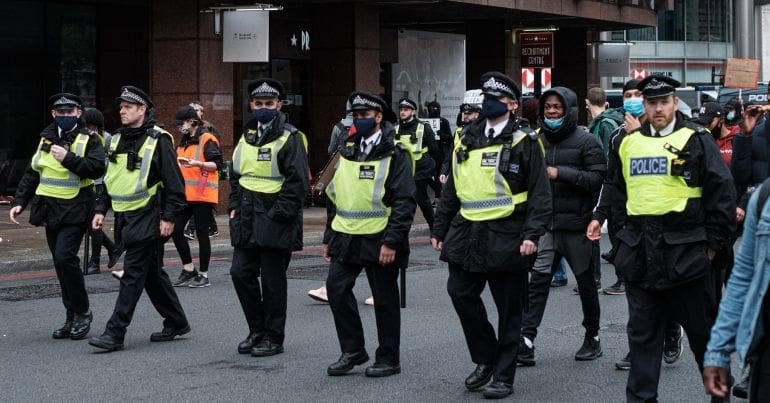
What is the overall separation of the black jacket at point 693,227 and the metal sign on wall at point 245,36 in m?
14.3

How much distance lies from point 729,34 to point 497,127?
63563mm

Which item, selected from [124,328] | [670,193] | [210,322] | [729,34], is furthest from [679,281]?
[729,34]

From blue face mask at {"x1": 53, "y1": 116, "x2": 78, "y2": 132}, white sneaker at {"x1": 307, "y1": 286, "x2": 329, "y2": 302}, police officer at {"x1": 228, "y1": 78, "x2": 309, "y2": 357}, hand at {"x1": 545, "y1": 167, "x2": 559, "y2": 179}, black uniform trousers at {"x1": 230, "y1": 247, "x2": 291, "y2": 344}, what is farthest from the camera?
white sneaker at {"x1": 307, "y1": 286, "x2": 329, "y2": 302}

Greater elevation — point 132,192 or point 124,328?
point 132,192

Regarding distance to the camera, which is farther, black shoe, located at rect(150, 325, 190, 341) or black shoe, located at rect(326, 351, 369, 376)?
black shoe, located at rect(150, 325, 190, 341)

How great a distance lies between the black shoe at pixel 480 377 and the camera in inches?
311

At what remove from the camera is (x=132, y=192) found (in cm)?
945

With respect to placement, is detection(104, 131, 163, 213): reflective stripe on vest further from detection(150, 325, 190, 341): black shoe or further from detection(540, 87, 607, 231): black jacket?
detection(540, 87, 607, 231): black jacket

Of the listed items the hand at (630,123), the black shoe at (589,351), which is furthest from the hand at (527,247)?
the hand at (630,123)

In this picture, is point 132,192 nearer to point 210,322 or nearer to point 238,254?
point 238,254

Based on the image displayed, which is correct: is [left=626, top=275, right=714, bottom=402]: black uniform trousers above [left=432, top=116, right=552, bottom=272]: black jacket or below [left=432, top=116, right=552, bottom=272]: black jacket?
below

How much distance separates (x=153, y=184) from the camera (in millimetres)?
9508

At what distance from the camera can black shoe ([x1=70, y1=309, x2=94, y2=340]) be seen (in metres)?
9.85

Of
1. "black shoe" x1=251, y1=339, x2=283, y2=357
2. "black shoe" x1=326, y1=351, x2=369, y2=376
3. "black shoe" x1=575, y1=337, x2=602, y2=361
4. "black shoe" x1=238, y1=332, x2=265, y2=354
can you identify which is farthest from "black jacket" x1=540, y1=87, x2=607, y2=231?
"black shoe" x1=238, y1=332, x2=265, y2=354
